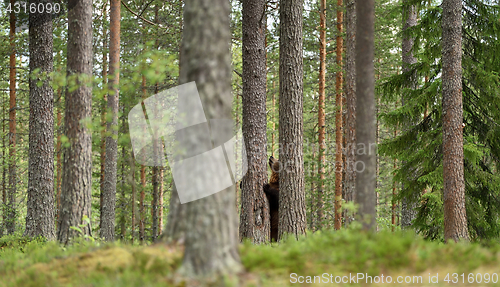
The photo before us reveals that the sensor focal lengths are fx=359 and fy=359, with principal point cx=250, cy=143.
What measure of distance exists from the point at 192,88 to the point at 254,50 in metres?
5.75

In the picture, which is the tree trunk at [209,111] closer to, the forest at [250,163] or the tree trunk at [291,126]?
the forest at [250,163]

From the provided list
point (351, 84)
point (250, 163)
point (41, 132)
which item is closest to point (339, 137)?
point (351, 84)

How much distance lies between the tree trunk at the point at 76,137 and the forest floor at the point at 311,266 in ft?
5.65

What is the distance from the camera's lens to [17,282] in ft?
13.2

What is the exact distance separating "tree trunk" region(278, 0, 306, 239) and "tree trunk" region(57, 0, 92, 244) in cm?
403

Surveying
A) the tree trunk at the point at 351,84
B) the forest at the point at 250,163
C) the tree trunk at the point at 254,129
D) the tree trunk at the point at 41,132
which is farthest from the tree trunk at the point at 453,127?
the tree trunk at the point at 41,132

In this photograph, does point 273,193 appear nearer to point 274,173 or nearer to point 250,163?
point 274,173

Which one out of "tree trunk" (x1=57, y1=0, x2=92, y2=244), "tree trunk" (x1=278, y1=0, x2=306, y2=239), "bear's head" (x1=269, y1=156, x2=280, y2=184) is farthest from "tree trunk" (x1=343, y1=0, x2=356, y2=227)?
"tree trunk" (x1=57, y1=0, x2=92, y2=244)

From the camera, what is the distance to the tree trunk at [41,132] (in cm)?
1036

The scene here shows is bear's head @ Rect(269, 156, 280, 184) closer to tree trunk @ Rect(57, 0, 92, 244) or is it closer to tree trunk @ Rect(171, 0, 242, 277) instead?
tree trunk @ Rect(57, 0, 92, 244)

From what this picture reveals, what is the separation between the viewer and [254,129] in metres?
9.20

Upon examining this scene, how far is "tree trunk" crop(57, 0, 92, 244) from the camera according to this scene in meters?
6.29

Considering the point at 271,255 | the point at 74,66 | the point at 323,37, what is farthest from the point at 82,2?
the point at 323,37

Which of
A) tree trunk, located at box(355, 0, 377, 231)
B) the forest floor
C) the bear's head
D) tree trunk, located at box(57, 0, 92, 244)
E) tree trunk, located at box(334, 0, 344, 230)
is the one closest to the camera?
the forest floor
